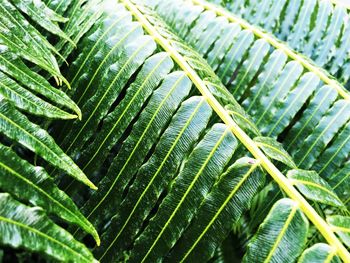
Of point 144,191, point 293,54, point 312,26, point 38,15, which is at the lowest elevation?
point 144,191

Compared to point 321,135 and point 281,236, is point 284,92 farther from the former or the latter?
point 281,236

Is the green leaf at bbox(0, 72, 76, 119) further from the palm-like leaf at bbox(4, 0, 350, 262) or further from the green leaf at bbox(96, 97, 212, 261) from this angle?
→ the green leaf at bbox(96, 97, 212, 261)

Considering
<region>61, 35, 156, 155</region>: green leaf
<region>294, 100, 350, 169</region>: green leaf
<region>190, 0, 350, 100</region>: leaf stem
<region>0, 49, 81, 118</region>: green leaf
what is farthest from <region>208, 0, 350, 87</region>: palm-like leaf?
<region>0, 49, 81, 118</region>: green leaf

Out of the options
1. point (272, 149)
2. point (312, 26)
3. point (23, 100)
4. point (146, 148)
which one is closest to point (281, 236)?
point (272, 149)

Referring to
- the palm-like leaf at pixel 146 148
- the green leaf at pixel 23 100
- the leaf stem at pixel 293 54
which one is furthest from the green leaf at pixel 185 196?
the leaf stem at pixel 293 54

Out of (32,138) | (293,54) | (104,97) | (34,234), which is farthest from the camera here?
(293,54)

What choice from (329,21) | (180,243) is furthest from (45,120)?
(329,21)

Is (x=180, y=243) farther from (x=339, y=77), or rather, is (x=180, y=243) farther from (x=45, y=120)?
(x=339, y=77)
